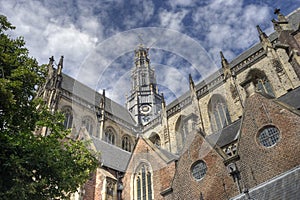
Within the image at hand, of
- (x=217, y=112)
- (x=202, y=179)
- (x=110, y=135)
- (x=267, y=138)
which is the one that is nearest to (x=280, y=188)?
(x=267, y=138)

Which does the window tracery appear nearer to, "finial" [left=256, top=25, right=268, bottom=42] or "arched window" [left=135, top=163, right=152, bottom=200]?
"arched window" [left=135, top=163, right=152, bottom=200]

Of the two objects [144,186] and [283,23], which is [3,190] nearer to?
[144,186]

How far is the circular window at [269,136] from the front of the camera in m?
11.4

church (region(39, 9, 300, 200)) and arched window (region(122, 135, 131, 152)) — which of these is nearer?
church (region(39, 9, 300, 200))

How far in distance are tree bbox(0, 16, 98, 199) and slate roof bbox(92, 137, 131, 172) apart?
26.5 feet

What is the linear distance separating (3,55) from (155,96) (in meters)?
39.9

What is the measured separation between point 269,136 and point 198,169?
3.81m

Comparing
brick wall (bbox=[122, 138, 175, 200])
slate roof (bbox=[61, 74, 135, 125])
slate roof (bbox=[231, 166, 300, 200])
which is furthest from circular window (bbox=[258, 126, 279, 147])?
slate roof (bbox=[61, 74, 135, 125])

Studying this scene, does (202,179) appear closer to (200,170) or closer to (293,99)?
(200,170)

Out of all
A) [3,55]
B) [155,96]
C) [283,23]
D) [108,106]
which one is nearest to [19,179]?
[3,55]

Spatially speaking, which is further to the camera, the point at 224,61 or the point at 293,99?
the point at 224,61

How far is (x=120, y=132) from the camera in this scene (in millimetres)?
34625

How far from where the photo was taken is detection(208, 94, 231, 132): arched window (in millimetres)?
25094

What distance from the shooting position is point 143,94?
48.2 metres
